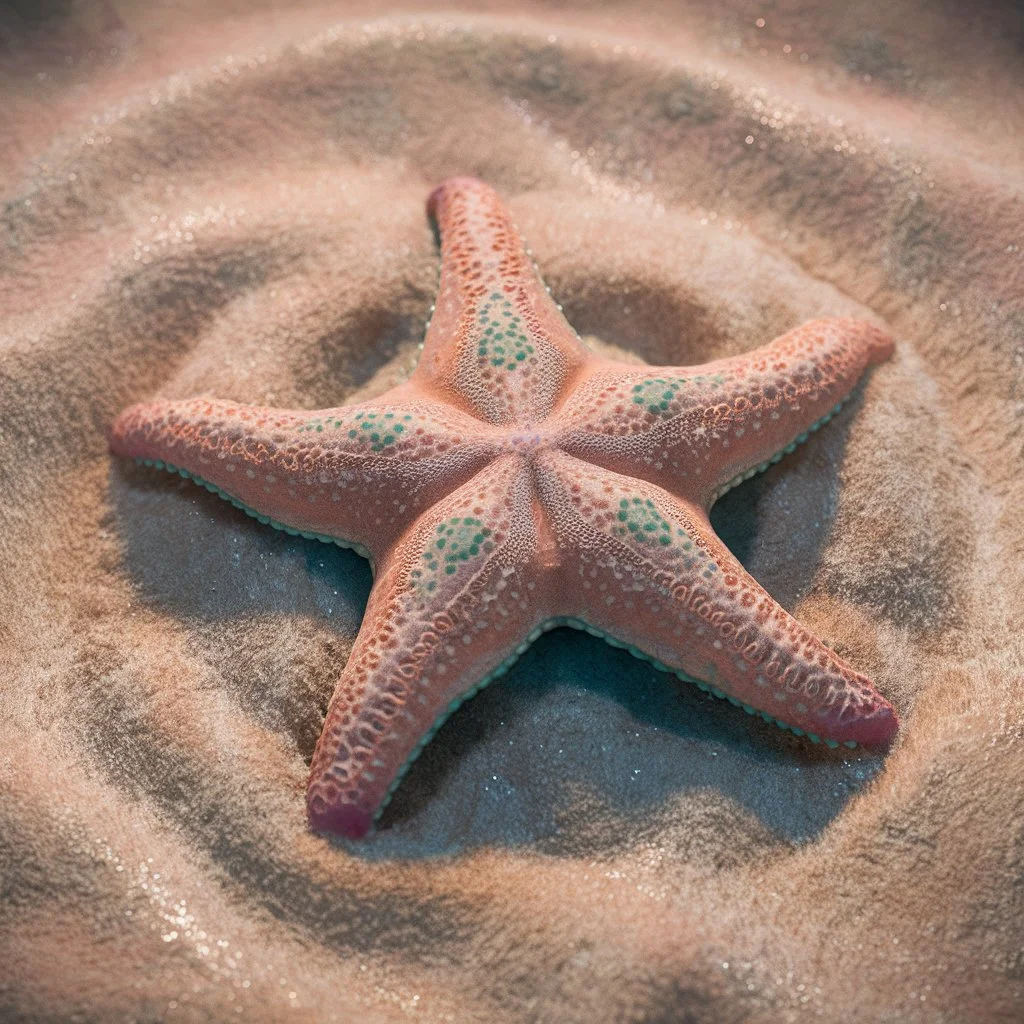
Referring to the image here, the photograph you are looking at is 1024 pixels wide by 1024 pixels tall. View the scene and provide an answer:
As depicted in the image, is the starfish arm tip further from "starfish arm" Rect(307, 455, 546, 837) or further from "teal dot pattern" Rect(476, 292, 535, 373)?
"teal dot pattern" Rect(476, 292, 535, 373)

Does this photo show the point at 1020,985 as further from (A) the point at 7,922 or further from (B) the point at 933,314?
(A) the point at 7,922

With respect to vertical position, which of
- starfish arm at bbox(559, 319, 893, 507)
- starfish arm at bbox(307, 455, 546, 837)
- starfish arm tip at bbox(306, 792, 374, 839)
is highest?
starfish arm at bbox(559, 319, 893, 507)

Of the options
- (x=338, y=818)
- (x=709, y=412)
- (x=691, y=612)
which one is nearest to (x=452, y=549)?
(x=691, y=612)

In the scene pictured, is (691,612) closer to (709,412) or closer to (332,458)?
(709,412)

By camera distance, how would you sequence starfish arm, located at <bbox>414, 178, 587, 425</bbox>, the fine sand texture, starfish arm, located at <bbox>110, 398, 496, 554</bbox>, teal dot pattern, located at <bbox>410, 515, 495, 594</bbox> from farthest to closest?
1. starfish arm, located at <bbox>414, 178, 587, 425</bbox>
2. starfish arm, located at <bbox>110, 398, 496, 554</bbox>
3. teal dot pattern, located at <bbox>410, 515, 495, 594</bbox>
4. the fine sand texture

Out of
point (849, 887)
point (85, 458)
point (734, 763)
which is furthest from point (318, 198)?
point (849, 887)

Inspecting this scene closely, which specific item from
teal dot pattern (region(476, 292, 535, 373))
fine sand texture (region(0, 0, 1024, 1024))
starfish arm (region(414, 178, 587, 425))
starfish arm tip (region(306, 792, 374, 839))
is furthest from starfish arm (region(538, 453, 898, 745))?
starfish arm tip (region(306, 792, 374, 839))
